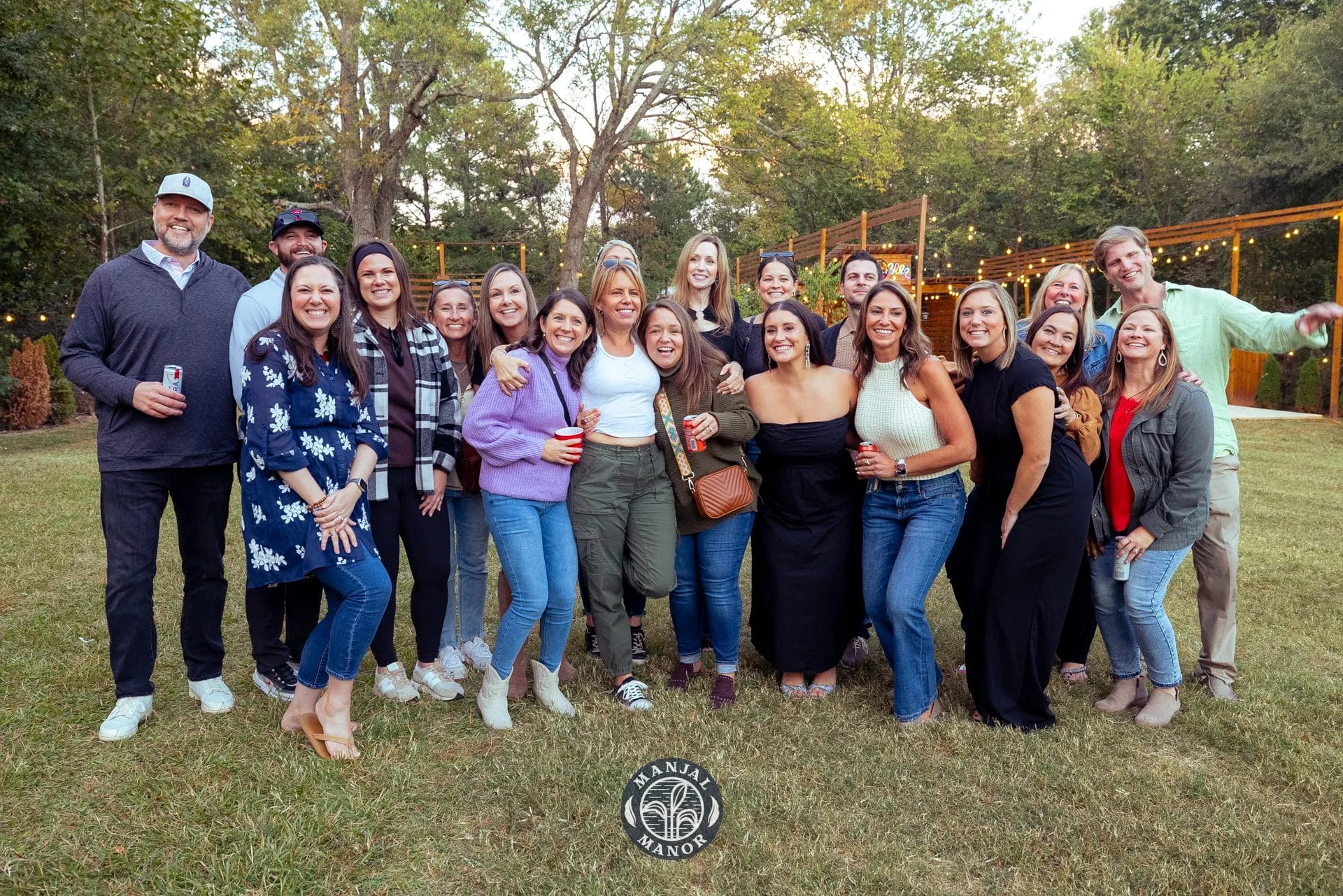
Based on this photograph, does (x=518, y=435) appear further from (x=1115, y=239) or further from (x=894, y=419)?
(x=1115, y=239)

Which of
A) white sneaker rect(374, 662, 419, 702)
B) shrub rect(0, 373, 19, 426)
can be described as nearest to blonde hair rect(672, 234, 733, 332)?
white sneaker rect(374, 662, 419, 702)

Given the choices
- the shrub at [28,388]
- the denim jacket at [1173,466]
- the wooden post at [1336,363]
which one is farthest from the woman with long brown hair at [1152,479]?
the shrub at [28,388]

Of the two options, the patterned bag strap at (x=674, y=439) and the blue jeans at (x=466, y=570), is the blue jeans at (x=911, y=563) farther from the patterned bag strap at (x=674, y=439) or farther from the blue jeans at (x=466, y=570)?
the blue jeans at (x=466, y=570)

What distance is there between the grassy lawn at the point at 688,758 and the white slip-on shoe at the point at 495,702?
0.08 meters

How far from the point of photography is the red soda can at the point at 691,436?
3693 millimetres

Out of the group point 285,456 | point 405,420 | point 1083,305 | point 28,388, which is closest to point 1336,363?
point 1083,305

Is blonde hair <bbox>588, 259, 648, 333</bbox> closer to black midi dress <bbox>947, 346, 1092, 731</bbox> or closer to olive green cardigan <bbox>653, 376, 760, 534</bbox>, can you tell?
olive green cardigan <bbox>653, 376, 760, 534</bbox>

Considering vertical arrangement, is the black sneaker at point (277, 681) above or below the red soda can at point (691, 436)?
below

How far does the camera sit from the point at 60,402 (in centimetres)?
1667

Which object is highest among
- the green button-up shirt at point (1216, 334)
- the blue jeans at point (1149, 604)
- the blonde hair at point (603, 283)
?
the blonde hair at point (603, 283)

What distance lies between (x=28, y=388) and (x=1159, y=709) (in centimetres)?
1816

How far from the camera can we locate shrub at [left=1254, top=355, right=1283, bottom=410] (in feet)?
56.5

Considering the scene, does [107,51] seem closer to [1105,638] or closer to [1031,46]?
[1105,638]

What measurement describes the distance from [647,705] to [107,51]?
1486 cm
